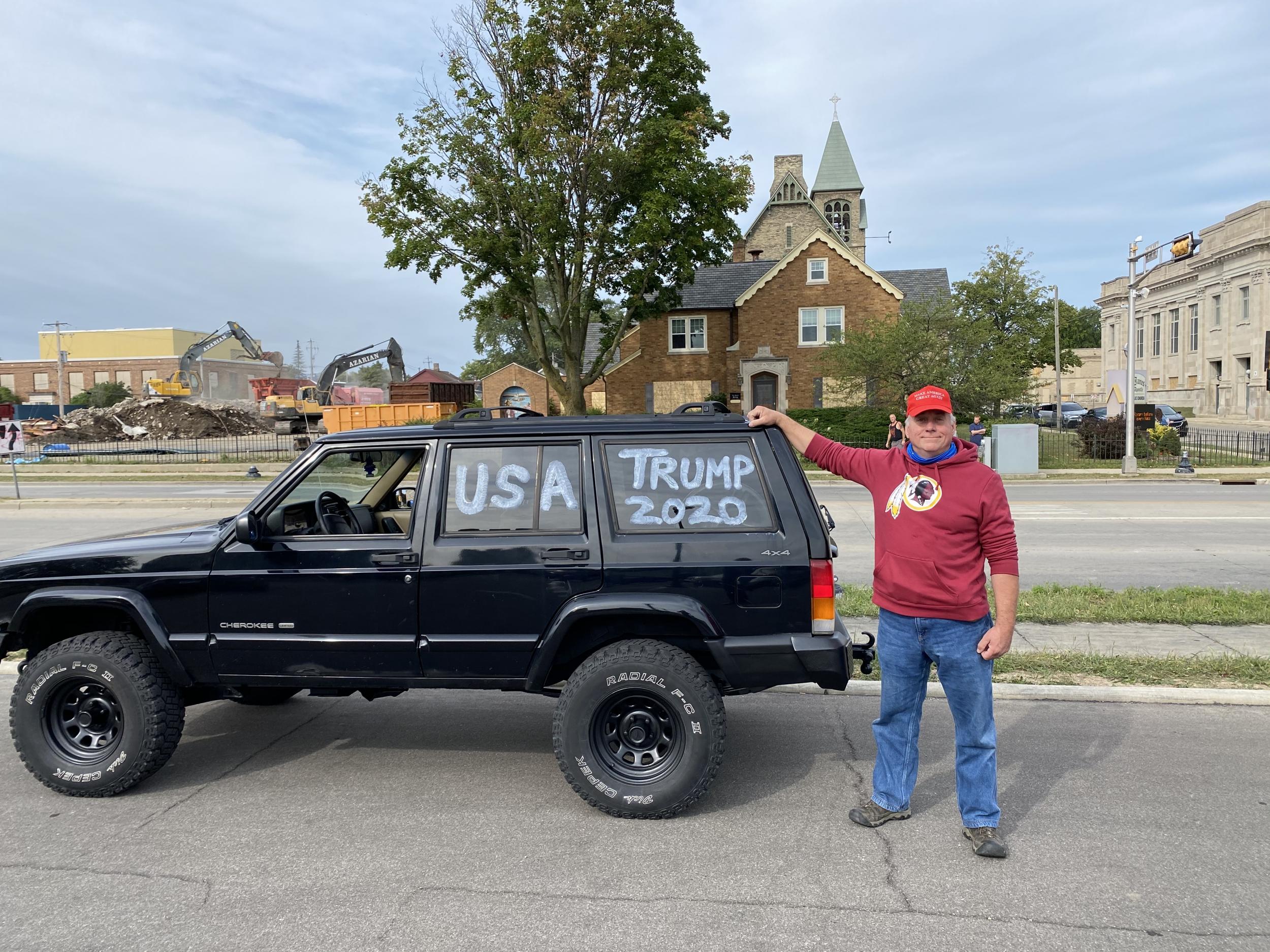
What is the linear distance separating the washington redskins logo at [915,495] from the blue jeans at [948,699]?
1.50 ft

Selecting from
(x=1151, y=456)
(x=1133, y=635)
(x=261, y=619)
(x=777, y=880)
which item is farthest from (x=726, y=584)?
(x=1151, y=456)

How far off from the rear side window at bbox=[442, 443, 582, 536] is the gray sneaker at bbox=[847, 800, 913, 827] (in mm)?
1790

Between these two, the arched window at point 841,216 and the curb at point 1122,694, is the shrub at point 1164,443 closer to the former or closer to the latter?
the curb at point 1122,694

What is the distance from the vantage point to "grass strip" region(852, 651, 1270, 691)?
591 centimetres

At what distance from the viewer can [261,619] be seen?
4398mm

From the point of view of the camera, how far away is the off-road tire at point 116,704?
4387 millimetres

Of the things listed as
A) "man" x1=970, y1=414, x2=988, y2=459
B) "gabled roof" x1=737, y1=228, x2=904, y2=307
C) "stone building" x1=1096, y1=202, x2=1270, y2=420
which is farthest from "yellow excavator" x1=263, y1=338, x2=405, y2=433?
"stone building" x1=1096, y1=202, x2=1270, y2=420

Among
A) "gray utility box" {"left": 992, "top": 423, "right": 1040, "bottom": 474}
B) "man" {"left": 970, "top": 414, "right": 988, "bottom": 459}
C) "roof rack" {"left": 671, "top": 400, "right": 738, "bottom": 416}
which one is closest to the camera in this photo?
"roof rack" {"left": 671, "top": 400, "right": 738, "bottom": 416}

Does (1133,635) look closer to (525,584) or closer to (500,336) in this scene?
(525,584)

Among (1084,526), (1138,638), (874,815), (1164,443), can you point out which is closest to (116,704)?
(874,815)

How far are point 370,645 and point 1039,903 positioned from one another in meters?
3.03

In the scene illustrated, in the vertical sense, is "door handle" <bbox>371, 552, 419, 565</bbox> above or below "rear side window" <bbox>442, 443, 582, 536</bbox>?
below

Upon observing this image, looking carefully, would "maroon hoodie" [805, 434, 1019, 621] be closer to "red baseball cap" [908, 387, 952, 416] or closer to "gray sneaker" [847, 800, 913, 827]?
"red baseball cap" [908, 387, 952, 416]

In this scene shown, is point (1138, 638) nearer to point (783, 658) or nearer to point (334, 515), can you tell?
point (783, 658)
